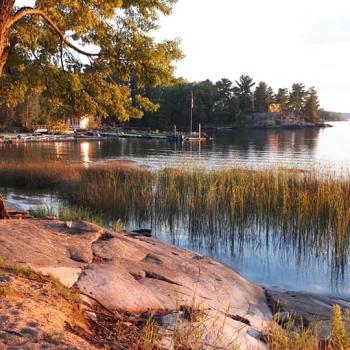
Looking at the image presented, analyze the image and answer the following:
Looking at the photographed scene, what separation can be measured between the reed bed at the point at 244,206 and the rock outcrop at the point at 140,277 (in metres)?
4.02

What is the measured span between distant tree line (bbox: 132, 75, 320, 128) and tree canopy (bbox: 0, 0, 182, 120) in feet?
336

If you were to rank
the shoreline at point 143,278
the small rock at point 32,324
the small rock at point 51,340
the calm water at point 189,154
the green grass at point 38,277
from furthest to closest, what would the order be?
the calm water at point 189,154, the shoreline at point 143,278, the green grass at point 38,277, the small rock at point 32,324, the small rock at point 51,340

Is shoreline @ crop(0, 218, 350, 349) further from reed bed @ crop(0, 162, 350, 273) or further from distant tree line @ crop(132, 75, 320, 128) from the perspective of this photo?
distant tree line @ crop(132, 75, 320, 128)

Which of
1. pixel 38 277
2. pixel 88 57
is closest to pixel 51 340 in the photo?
pixel 38 277

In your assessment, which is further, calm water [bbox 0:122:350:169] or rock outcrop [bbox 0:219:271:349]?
calm water [bbox 0:122:350:169]

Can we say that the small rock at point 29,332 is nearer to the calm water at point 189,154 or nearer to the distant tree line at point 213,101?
the calm water at point 189,154

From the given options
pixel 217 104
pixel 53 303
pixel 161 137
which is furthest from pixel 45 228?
pixel 217 104

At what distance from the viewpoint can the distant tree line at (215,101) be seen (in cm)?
12231

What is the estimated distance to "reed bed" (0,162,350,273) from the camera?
11.2 metres

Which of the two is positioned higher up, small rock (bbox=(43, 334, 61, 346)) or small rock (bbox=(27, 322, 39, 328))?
small rock (bbox=(27, 322, 39, 328))

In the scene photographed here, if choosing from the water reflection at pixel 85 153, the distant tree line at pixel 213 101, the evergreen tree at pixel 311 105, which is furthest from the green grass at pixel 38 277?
the evergreen tree at pixel 311 105

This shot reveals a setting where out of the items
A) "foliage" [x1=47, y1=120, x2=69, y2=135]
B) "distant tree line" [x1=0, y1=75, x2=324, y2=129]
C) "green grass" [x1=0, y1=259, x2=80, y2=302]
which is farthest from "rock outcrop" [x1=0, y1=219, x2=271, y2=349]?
"distant tree line" [x1=0, y1=75, x2=324, y2=129]

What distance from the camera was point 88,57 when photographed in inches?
438

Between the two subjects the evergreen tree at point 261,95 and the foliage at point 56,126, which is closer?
the foliage at point 56,126
